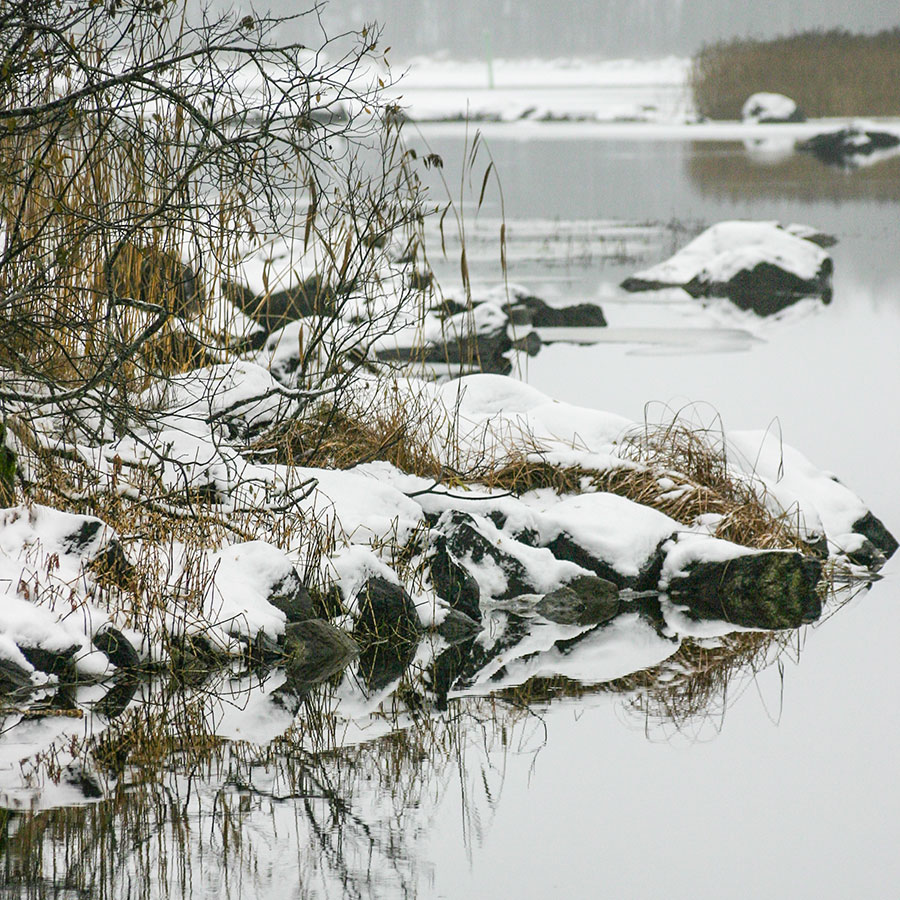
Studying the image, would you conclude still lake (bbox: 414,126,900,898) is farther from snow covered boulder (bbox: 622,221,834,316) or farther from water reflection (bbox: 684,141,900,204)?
water reflection (bbox: 684,141,900,204)

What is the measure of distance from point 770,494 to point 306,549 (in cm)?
227

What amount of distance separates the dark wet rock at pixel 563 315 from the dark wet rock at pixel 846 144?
21560 mm

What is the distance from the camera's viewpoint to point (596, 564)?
19.0 ft

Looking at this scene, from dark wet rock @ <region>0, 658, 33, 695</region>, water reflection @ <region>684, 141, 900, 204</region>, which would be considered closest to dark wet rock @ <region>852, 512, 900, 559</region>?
dark wet rock @ <region>0, 658, 33, 695</region>

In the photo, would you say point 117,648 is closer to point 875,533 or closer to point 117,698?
point 117,698

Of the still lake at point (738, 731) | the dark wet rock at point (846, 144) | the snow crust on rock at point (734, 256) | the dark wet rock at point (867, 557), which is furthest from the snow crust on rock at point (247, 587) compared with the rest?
the dark wet rock at point (846, 144)

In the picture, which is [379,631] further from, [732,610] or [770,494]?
[770,494]

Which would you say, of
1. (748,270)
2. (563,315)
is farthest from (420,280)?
(748,270)

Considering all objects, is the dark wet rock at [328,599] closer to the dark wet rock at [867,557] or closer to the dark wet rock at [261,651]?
the dark wet rock at [261,651]

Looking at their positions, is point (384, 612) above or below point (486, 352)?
above

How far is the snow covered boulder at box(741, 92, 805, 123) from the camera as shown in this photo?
34.5 m

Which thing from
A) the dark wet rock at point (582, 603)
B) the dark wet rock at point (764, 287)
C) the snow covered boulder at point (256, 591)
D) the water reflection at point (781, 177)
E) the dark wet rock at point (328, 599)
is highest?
the snow covered boulder at point (256, 591)

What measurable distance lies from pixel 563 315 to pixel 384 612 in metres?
9.25

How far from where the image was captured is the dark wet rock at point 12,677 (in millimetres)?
4371
